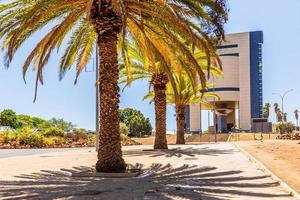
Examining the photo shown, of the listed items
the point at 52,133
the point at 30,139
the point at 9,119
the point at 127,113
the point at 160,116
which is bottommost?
the point at 30,139

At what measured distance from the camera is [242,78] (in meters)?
111

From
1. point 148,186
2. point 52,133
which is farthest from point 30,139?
point 148,186

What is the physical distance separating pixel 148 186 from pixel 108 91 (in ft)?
15.4

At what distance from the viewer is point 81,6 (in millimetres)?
16000

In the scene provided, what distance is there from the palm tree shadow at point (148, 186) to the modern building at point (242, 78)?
94840 mm

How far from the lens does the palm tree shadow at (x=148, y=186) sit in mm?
10195

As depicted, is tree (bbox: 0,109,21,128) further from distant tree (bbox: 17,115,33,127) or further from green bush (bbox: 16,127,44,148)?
green bush (bbox: 16,127,44,148)

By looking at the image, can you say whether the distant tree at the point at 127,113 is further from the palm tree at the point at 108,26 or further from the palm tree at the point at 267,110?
the palm tree at the point at 108,26

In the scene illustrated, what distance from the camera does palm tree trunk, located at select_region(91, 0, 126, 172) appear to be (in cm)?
1541

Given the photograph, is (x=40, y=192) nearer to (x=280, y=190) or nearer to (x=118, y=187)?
(x=118, y=187)

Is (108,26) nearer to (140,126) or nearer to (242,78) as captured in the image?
(140,126)

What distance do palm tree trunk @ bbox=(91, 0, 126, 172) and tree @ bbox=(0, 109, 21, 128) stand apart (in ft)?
299

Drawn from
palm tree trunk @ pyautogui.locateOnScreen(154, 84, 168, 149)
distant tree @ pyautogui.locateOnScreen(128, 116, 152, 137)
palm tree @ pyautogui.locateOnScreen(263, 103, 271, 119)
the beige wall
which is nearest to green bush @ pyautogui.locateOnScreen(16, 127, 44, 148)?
palm tree trunk @ pyautogui.locateOnScreen(154, 84, 168, 149)

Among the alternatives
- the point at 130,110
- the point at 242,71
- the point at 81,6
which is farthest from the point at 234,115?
the point at 81,6
